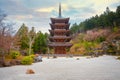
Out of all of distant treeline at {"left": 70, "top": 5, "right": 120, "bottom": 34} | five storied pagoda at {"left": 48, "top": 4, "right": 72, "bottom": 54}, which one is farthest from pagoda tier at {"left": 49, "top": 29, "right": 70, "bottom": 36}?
distant treeline at {"left": 70, "top": 5, "right": 120, "bottom": 34}

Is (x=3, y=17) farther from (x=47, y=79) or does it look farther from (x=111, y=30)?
(x=111, y=30)

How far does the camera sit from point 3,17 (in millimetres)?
33812

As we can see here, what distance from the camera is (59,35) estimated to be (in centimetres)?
8069

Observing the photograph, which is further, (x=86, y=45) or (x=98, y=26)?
(x=98, y=26)

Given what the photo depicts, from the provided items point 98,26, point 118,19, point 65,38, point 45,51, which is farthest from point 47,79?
point 98,26

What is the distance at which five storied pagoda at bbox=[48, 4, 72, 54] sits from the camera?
77.1m

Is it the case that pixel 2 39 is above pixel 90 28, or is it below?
below

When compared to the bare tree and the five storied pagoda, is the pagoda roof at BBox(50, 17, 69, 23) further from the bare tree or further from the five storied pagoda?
the bare tree

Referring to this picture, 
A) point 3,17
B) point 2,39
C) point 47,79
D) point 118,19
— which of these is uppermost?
point 118,19

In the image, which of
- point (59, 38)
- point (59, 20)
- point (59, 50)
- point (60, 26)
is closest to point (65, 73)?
point (59, 50)

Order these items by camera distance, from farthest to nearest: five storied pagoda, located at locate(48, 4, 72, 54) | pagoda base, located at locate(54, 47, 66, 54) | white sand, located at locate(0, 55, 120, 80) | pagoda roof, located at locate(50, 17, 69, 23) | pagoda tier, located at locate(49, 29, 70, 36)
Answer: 1. pagoda roof, located at locate(50, 17, 69, 23)
2. pagoda tier, located at locate(49, 29, 70, 36)
3. pagoda base, located at locate(54, 47, 66, 54)
4. five storied pagoda, located at locate(48, 4, 72, 54)
5. white sand, located at locate(0, 55, 120, 80)

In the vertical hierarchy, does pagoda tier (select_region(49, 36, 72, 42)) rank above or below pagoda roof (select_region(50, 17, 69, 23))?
below

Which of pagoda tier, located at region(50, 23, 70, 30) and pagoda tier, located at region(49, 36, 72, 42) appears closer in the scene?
pagoda tier, located at region(49, 36, 72, 42)

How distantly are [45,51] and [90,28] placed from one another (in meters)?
58.7
